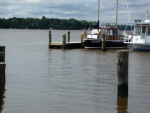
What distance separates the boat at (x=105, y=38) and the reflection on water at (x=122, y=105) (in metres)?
31.7

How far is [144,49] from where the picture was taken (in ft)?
145

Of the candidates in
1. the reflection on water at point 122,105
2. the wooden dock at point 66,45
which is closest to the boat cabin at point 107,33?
the wooden dock at point 66,45

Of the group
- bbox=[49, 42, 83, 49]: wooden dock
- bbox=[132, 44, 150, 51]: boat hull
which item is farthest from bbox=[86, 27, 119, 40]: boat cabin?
bbox=[132, 44, 150, 51]: boat hull

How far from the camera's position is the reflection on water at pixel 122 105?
13.9m

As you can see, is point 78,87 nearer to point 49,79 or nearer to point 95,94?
point 95,94

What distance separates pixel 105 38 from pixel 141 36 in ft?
17.7

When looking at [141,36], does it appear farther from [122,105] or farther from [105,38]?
[122,105]

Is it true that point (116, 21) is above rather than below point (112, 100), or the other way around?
above

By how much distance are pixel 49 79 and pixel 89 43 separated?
90.4 feet

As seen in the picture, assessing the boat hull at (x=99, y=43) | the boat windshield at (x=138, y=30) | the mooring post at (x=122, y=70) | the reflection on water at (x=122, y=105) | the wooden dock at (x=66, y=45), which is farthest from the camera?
the boat hull at (x=99, y=43)

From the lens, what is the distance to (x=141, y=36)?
4388cm

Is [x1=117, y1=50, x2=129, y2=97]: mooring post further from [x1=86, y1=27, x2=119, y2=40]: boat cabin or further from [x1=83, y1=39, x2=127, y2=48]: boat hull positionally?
[x1=86, y1=27, x2=119, y2=40]: boat cabin

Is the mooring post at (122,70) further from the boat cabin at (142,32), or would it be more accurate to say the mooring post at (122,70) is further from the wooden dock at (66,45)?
the wooden dock at (66,45)

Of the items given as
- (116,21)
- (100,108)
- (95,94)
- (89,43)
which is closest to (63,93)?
(95,94)
